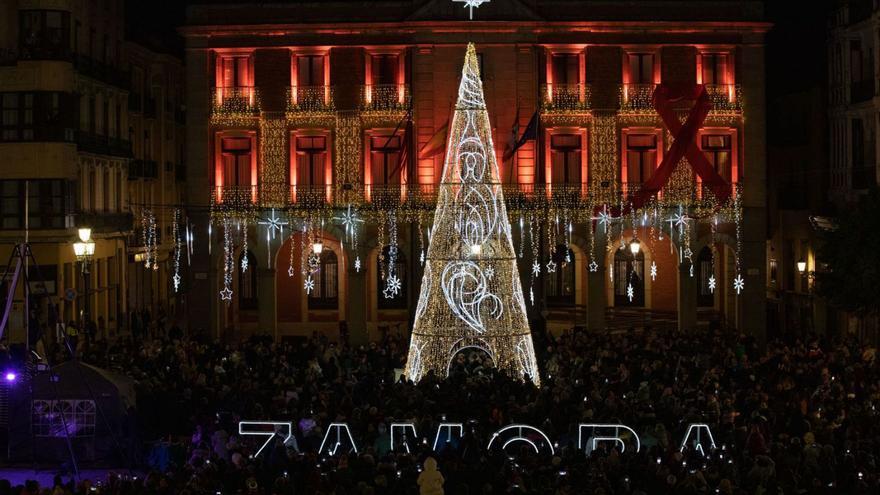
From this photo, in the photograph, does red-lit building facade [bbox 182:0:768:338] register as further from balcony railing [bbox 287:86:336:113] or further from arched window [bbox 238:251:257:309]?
arched window [bbox 238:251:257:309]

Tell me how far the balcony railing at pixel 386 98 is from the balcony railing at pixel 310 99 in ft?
3.45

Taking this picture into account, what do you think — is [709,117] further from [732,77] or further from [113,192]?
[113,192]

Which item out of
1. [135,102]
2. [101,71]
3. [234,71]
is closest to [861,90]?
[234,71]

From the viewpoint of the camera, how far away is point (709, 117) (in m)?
50.5

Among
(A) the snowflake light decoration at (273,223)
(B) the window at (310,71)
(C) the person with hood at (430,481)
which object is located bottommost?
(C) the person with hood at (430,481)

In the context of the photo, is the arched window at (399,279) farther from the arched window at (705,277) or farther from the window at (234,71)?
the arched window at (705,277)

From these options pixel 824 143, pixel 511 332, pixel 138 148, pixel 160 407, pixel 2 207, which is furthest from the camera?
pixel 138 148

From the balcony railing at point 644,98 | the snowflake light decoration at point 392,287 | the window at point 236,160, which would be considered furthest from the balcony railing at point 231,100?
the balcony railing at point 644,98

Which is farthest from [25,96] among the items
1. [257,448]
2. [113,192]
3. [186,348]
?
[257,448]

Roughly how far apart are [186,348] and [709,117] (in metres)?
20.4

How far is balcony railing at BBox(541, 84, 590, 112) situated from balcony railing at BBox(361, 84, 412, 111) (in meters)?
4.36

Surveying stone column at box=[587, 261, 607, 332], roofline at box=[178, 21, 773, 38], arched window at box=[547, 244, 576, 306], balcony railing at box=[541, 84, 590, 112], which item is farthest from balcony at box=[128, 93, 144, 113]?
stone column at box=[587, 261, 607, 332]

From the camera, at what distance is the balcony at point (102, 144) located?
164ft

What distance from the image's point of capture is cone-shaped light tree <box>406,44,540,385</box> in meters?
33.2
